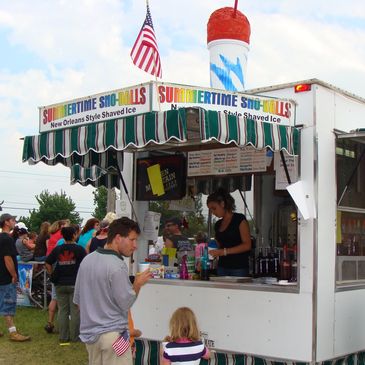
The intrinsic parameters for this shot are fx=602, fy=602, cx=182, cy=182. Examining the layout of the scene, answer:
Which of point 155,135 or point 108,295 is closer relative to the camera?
point 108,295

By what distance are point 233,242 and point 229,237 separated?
7 cm

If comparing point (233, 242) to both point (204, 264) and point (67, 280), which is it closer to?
point (204, 264)

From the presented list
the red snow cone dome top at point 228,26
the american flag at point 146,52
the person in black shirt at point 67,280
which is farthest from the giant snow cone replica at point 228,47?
the person in black shirt at point 67,280

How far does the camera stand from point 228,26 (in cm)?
619

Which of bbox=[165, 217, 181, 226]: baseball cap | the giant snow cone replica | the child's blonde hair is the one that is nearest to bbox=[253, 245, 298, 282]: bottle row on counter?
bbox=[165, 217, 181, 226]: baseball cap

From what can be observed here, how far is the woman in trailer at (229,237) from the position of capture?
6051 millimetres

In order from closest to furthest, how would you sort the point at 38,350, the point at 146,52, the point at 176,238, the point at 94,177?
the point at 146,52
the point at 176,238
the point at 94,177
the point at 38,350

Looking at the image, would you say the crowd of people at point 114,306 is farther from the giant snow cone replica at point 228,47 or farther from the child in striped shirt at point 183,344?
the giant snow cone replica at point 228,47

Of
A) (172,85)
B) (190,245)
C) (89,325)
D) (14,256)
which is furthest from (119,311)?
(14,256)

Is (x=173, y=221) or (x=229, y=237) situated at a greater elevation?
(x=173, y=221)

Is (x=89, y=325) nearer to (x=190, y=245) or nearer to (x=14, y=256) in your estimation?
(x=190, y=245)

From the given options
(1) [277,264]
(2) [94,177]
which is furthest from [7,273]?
(1) [277,264]

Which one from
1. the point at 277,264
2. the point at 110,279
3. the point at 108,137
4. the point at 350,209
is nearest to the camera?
the point at 110,279

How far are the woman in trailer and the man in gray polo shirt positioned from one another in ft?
6.91
